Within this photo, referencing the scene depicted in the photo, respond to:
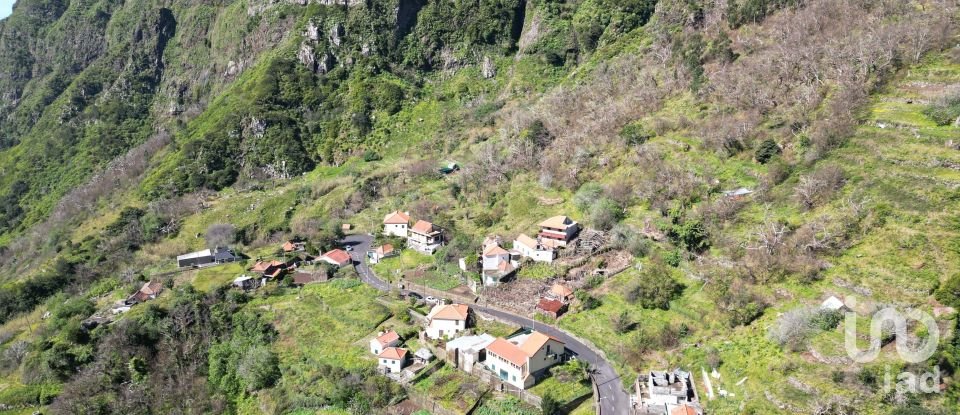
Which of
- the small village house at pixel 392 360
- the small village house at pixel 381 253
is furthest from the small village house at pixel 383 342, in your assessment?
the small village house at pixel 381 253

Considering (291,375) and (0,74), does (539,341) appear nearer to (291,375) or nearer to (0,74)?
(291,375)

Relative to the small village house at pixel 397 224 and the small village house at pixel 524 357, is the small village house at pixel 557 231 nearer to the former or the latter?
the small village house at pixel 524 357

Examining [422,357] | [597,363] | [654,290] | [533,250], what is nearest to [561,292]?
[533,250]

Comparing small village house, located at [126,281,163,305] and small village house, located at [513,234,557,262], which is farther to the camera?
small village house, located at [126,281,163,305]

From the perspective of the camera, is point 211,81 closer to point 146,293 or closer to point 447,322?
point 146,293

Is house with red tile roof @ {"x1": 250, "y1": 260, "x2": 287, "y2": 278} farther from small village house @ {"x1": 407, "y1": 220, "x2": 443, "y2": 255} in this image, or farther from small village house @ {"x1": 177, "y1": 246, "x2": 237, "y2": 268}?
small village house @ {"x1": 407, "y1": 220, "x2": 443, "y2": 255}

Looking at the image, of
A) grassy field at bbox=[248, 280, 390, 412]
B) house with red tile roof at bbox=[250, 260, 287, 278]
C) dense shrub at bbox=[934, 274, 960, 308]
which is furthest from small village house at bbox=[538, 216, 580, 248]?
house with red tile roof at bbox=[250, 260, 287, 278]
